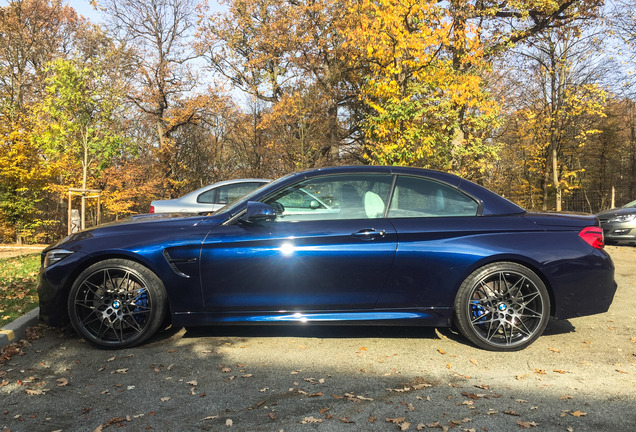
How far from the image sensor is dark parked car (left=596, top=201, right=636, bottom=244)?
12.0 metres

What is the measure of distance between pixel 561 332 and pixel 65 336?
4777 millimetres

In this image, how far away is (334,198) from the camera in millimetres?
4168

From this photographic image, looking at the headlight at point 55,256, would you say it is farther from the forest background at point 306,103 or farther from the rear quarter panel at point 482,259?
the forest background at point 306,103

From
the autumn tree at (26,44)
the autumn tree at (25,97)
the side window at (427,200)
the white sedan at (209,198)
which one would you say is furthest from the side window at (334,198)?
the autumn tree at (26,44)

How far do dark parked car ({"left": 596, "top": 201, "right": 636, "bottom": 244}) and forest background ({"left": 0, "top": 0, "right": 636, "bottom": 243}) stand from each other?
4.48m

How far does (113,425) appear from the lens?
8.98ft

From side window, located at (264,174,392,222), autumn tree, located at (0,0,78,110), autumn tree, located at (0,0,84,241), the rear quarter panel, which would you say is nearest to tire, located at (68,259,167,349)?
side window, located at (264,174,392,222)

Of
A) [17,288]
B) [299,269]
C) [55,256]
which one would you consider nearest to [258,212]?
[299,269]

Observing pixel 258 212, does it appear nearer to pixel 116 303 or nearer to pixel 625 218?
pixel 116 303

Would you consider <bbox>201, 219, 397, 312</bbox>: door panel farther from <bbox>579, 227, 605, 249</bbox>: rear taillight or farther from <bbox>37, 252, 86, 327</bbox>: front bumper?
<bbox>579, 227, 605, 249</bbox>: rear taillight

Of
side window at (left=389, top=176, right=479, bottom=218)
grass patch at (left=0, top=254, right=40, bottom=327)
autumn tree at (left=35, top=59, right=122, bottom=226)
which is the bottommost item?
grass patch at (left=0, top=254, right=40, bottom=327)

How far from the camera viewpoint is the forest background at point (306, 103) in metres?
15.5

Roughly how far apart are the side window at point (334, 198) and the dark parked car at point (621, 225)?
34.7 ft

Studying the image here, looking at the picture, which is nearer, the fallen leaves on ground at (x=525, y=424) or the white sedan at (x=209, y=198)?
the fallen leaves on ground at (x=525, y=424)
